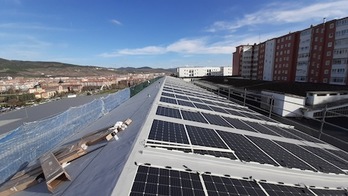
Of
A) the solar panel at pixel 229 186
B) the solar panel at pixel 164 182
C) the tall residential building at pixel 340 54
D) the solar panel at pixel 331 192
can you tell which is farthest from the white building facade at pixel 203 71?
the solar panel at pixel 164 182

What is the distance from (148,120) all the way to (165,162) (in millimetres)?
2031

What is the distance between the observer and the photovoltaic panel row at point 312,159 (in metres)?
4.34

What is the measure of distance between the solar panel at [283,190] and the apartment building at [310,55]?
4481cm

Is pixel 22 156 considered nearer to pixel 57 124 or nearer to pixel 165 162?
pixel 57 124

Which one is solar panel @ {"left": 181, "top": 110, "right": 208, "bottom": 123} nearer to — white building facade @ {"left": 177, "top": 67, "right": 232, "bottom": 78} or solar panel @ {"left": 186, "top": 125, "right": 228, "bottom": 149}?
solar panel @ {"left": 186, "top": 125, "right": 228, "bottom": 149}

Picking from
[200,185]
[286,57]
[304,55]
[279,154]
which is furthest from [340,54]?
[200,185]

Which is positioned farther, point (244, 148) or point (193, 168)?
point (244, 148)

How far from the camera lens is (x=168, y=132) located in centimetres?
462

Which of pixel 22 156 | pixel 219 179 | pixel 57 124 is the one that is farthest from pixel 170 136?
pixel 57 124

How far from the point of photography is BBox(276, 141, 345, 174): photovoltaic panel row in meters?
4.34

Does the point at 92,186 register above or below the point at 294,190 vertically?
above

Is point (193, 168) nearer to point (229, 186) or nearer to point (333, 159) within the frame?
point (229, 186)

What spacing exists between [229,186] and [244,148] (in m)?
1.91

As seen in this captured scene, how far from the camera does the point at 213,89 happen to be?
90.3 feet
